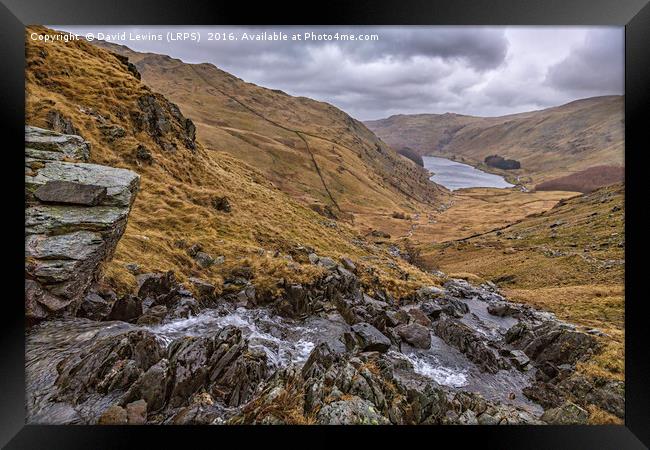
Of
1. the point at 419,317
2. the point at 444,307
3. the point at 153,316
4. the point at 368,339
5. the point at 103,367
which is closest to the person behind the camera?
the point at 103,367

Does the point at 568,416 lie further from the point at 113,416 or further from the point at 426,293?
the point at 113,416

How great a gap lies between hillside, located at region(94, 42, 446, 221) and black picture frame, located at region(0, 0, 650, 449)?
70.5 feet

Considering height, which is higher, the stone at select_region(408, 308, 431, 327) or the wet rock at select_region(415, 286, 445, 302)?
the wet rock at select_region(415, 286, 445, 302)

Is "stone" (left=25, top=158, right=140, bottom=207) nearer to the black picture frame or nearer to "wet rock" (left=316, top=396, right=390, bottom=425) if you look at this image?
the black picture frame

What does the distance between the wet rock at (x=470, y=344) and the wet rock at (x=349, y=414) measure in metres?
4.10

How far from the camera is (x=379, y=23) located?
6320 mm

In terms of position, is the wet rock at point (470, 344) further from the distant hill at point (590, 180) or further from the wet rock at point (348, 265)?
the distant hill at point (590, 180)

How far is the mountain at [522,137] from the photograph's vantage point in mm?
19181

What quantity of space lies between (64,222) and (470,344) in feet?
36.6

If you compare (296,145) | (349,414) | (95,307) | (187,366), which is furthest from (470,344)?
(296,145)

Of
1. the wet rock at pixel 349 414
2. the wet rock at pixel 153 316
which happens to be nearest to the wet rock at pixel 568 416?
the wet rock at pixel 349 414

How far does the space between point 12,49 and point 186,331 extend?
23.8ft

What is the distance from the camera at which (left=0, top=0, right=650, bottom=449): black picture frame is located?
618 centimetres

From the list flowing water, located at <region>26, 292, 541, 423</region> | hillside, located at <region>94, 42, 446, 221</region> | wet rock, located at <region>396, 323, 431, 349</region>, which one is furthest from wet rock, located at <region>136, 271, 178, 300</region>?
hillside, located at <region>94, 42, 446, 221</region>
